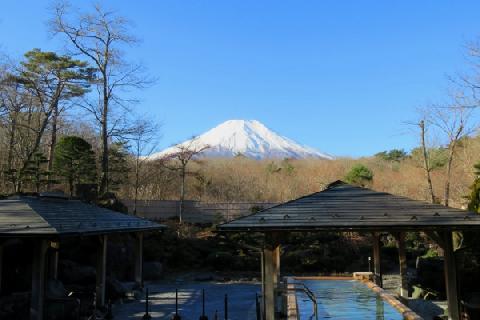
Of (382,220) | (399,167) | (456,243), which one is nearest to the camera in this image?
(382,220)

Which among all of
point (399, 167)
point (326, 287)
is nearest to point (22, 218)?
point (326, 287)

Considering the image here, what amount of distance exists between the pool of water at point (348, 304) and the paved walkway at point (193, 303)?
5.76ft

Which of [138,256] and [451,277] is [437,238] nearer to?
[451,277]

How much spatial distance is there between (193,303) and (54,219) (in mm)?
5434

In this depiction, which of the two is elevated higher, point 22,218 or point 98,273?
point 22,218

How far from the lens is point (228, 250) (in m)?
23.2

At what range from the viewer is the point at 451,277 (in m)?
8.91

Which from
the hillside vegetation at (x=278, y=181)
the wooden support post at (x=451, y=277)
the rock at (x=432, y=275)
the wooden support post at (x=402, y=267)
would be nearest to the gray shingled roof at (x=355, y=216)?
the wooden support post at (x=451, y=277)

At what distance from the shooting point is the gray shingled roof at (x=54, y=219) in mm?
9156

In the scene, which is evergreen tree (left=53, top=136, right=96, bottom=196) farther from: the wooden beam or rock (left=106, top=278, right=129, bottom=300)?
the wooden beam

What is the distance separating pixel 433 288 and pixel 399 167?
70.8 ft

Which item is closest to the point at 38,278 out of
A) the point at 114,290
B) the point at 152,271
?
the point at 114,290

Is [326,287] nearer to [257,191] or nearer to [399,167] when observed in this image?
[257,191]

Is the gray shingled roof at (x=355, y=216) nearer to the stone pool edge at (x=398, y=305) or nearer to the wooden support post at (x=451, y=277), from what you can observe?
the wooden support post at (x=451, y=277)
